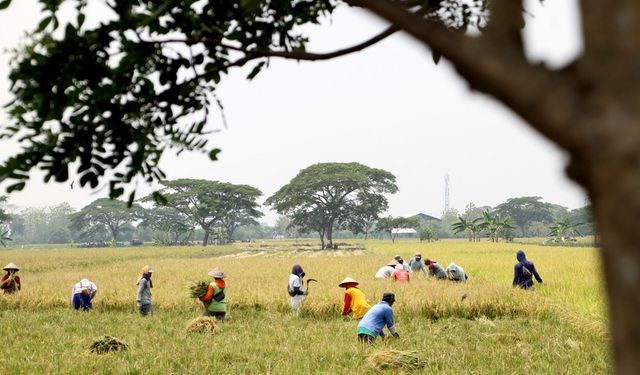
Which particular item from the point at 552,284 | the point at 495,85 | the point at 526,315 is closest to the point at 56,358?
the point at 495,85

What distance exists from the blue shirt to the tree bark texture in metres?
7.96

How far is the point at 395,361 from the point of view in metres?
6.93

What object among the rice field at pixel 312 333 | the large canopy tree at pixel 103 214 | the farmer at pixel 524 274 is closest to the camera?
the rice field at pixel 312 333

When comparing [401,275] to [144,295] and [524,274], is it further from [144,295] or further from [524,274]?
[144,295]

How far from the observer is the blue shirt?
8.55 meters

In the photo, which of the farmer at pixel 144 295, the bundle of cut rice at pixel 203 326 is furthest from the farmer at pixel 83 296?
the bundle of cut rice at pixel 203 326

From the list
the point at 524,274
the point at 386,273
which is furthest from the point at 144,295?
the point at 524,274

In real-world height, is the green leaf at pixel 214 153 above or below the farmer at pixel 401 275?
above

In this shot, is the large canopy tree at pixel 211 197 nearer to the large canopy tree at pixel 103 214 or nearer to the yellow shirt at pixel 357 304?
the large canopy tree at pixel 103 214

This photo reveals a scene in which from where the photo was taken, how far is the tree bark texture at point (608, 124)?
75 cm

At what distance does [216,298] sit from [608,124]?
433 inches

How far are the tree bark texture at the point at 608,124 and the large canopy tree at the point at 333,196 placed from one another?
200 feet

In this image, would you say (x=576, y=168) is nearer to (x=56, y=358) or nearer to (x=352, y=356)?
(x=352, y=356)

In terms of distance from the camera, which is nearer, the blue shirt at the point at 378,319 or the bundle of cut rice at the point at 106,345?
the bundle of cut rice at the point at 106,345
